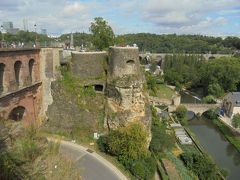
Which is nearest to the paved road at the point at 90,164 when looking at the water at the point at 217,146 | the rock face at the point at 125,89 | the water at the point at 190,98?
the rock face at the point at 125,89

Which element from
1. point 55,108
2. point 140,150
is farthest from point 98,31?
point 140,150

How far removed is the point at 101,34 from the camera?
43219 millimetres

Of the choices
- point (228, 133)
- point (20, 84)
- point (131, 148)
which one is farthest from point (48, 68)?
point (228, 133)

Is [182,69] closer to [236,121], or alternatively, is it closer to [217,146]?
[236,121]

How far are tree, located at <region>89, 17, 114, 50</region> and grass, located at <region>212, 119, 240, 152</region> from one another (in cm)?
2374

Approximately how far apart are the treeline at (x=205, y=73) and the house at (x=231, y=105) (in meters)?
13.1

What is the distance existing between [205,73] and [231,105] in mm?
26862

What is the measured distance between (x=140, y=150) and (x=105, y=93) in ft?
25.8

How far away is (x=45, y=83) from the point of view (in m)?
32.9

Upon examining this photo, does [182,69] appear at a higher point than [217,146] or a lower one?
higher

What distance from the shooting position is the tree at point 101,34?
140 feet

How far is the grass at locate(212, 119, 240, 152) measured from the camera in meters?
43.7

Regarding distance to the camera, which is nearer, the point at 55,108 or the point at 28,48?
the point at 28,48

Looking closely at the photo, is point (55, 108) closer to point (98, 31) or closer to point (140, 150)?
point (140, 150)
